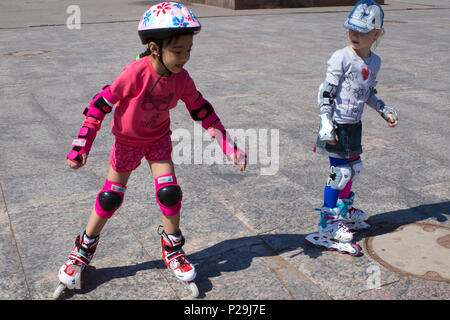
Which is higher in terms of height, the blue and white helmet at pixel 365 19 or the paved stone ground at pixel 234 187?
the blue and white helmet at pixel 365 19

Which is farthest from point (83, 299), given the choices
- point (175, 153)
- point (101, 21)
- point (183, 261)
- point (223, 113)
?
point (101, 21)

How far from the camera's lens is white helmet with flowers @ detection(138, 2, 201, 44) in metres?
2.97

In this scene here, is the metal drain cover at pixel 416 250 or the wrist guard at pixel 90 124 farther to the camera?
the metal drain cover at pixel 416 250

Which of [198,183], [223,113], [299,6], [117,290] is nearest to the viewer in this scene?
[117,290]

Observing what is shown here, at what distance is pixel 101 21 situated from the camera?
17.0 metres

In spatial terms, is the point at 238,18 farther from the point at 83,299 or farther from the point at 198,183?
the point at 83,299

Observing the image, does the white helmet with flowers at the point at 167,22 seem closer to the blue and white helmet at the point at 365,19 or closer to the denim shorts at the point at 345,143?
the blue and white helmet at the point at 365,19

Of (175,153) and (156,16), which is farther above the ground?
(156,16)

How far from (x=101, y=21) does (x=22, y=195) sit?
1348cm

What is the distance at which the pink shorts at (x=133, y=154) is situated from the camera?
10.9ft

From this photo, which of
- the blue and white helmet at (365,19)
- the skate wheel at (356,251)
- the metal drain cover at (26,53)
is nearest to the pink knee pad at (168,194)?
the skate wheel at (356,251)

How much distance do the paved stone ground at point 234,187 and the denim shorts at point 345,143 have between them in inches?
25.6

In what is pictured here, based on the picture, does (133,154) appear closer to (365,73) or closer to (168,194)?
(168,194)

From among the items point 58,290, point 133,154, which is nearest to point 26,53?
point 133,154
